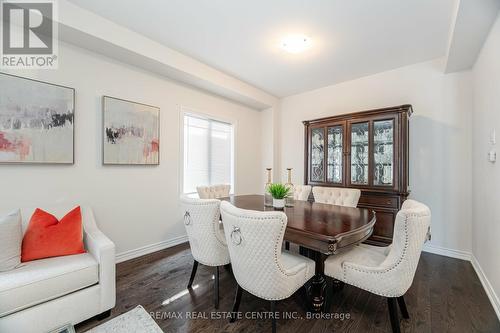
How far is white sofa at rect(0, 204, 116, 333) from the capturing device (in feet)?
4.46

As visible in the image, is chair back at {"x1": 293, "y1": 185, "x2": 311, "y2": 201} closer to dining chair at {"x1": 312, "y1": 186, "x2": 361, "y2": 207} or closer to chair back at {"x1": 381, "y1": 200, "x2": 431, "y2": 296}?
dining chair at {"x1": 312, "y1": 186, "x2": 361, "y2": 207}

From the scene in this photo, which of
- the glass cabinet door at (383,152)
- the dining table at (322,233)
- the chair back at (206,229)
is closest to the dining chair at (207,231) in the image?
the chair back at (206,229)

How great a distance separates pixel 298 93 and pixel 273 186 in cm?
281

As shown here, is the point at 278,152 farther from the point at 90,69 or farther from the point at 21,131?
the point at 21,131

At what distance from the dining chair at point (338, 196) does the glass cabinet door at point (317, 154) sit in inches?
33.1

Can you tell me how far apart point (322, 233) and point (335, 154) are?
2338 millimetres

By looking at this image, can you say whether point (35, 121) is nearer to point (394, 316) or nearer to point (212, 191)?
point (212, 191)

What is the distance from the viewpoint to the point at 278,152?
4.71m

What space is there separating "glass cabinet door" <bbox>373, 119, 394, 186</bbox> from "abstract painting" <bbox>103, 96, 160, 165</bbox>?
303cm

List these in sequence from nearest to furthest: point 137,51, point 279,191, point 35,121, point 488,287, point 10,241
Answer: point 10,241
point 488,287
point 35,121
point 279,191
point 137,51

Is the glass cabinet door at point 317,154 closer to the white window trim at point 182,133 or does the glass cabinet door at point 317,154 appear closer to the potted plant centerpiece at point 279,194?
the white window trim at point 182,133

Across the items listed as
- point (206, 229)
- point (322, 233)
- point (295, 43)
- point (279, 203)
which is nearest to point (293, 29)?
point (295, 43)

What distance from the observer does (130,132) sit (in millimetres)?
2771

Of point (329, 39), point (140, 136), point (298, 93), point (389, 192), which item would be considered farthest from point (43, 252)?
point (298, 93)
